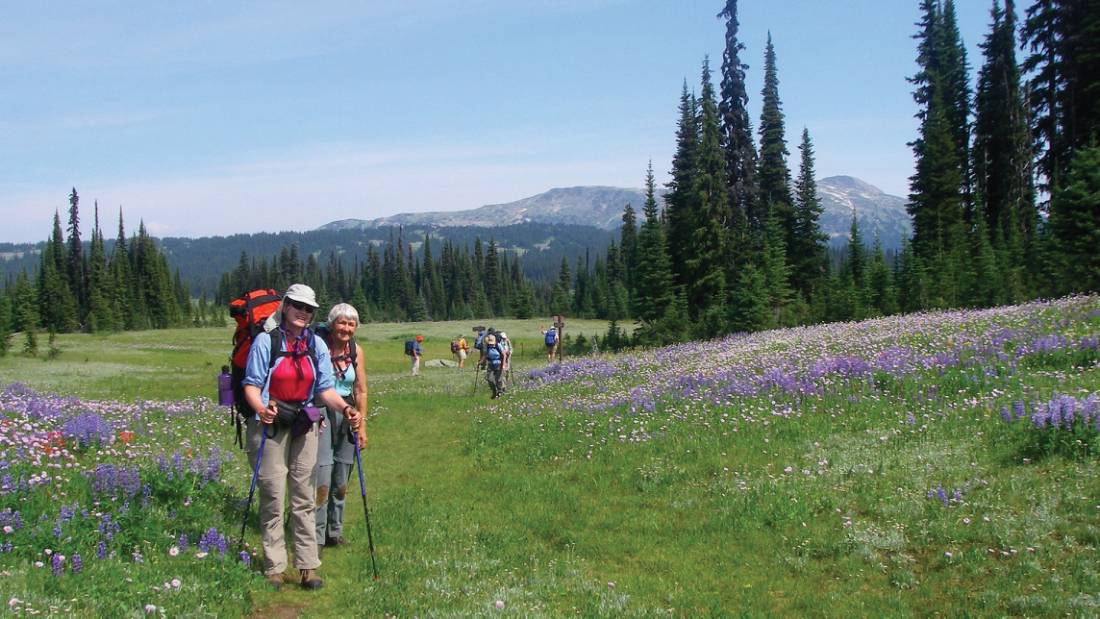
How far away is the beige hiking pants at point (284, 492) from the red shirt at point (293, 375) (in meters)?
0.37

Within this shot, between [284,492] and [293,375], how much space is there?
1.21 meters

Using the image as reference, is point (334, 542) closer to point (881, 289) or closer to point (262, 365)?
point (262, 365)

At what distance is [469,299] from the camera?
175 metres

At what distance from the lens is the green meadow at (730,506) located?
6.66 meters

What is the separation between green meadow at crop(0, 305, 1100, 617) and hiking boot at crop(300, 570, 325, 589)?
11cm

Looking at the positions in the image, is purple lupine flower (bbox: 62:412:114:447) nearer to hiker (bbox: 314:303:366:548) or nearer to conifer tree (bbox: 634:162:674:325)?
hiker (bbox: 314:303:366:548)

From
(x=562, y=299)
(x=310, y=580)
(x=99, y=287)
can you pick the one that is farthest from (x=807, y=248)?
(x=99, y=287)

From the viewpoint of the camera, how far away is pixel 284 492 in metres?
7.44

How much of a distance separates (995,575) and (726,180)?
49.0 metres

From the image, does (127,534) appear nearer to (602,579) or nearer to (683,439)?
(602,579)

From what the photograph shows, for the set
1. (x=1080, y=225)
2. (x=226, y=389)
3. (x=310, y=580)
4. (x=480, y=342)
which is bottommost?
(x=310, y=580)

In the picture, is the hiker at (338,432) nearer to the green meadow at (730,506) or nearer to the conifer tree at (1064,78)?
the green meadow at (730,506)

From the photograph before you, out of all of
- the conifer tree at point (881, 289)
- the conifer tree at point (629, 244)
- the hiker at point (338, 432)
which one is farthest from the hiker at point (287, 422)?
the conifer tree at point (629, 244)

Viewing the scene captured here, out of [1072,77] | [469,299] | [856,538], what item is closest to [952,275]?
[1072,77]
